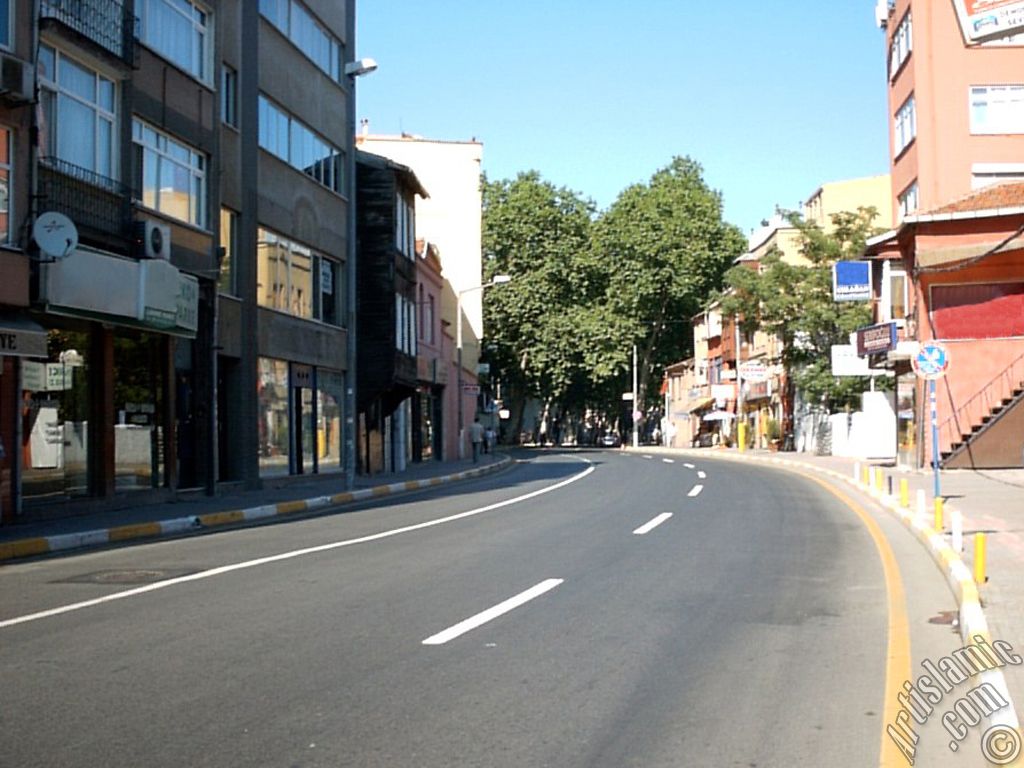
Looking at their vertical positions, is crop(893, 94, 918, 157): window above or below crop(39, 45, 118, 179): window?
above

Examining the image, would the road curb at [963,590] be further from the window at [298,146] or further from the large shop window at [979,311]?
the window at [298,146]

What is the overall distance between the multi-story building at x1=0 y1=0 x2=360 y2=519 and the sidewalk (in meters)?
0.55

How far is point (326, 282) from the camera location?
110 ft

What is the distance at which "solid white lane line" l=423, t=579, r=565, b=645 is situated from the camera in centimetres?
873

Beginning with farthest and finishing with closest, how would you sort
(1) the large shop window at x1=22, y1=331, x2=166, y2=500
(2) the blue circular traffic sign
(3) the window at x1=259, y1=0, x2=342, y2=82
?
(3) the window at x1=259, y1=0, x2=342, y2=82, (2) the blue circular traffic sign, (1) the large shop window at x1=22, y1=331, x2=166, y2=500

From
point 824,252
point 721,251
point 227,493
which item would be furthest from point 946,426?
point 721,251

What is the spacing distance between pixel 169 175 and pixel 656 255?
57.7 meters

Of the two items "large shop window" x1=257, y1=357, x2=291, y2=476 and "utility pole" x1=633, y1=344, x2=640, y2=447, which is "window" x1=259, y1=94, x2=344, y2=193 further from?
"utility pole" x1=633, y1=344, x2=640, y2=447

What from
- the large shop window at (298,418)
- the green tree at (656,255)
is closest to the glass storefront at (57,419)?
the large shop window at (298,418)

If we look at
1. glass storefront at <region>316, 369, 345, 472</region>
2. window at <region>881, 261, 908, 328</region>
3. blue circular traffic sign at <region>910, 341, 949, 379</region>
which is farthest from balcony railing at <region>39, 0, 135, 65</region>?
window at <region>881, 261, 908, 328</region>

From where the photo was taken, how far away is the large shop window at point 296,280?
28.8m

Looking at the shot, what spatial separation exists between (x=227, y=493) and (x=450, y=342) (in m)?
30.0

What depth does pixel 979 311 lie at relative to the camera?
115 ft

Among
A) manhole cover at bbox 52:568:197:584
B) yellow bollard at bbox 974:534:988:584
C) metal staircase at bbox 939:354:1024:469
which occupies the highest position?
metal staircase at bbox 939:354:1024:469
